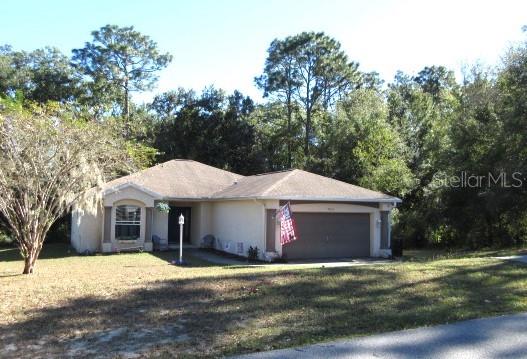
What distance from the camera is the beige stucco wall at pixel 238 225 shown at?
68.8 ft

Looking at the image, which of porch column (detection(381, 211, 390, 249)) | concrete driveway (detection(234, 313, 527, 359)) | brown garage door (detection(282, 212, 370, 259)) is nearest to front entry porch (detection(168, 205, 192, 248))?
brown garage door (detection(282, 212, 370, 259))

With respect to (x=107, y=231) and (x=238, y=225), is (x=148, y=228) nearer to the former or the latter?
(x=107, y=231)

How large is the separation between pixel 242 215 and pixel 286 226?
3663 mm

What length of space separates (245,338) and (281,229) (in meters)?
13.1

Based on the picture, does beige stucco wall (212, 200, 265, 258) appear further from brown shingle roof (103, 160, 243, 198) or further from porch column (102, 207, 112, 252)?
porch column (102, 207, 112, 252)

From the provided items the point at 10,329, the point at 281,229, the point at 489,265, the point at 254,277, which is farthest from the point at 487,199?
the point at 10,329

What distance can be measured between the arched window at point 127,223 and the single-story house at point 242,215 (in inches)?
1.7

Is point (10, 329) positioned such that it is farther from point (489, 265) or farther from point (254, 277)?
point (489, 265)

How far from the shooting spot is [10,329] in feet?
24.4

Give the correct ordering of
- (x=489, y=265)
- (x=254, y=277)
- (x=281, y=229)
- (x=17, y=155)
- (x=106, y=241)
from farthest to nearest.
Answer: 1. (x=106, y=241)
2. (x=281, y=229)
3. (x=17, y=155)
4. (x=489, y=265)
5. (x=254, y=277)

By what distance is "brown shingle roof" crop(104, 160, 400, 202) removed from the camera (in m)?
20.9

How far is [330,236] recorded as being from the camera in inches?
848

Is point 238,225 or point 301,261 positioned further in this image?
point 238,225

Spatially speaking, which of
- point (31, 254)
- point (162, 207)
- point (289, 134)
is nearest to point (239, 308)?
point (31, 254)
